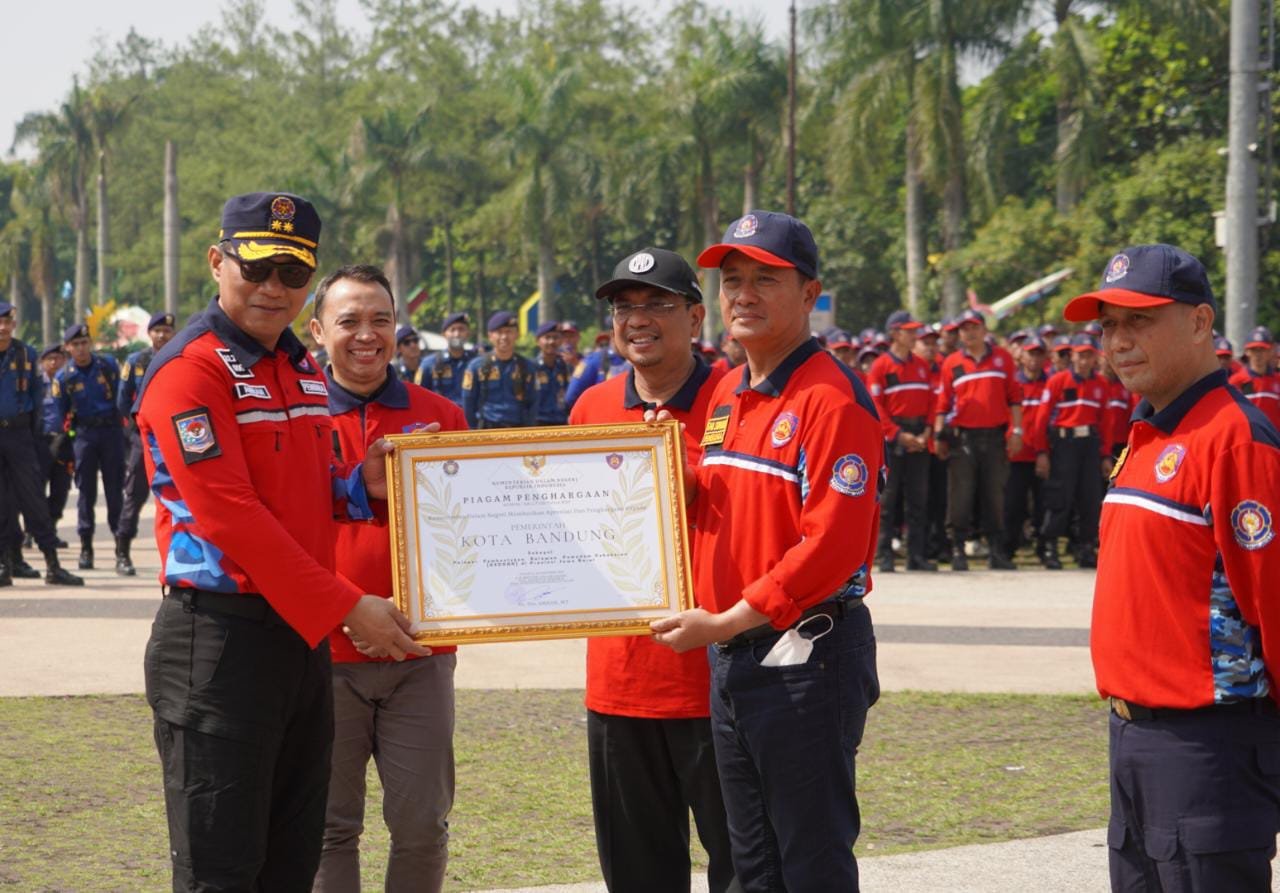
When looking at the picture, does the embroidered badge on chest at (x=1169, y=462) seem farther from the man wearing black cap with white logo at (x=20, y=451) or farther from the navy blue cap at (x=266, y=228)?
the man wearing black cap with white logo at (x=20, y=451)

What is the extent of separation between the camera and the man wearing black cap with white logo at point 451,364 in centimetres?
1784

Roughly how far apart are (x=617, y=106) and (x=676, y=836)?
207ft

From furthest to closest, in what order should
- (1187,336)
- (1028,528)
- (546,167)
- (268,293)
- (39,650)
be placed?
(546,167) < (1028,528) < (39,650) < (268,293) < (1187,336)

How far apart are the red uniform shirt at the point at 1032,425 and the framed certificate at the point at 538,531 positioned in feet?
38.5

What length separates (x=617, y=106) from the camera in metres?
66.5

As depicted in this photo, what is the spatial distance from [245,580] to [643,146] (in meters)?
50.4

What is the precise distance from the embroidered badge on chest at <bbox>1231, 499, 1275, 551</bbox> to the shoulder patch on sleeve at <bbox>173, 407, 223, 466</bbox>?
2.32m

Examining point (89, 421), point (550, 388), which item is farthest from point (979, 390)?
point (89, 421)

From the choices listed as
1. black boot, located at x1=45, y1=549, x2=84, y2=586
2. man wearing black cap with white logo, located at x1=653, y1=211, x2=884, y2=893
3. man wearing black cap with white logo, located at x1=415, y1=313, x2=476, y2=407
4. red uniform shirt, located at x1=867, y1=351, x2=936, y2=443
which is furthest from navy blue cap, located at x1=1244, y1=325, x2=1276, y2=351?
man wearing black cap with white logo, located at x1=653, y1=211, x2=884, y2=893

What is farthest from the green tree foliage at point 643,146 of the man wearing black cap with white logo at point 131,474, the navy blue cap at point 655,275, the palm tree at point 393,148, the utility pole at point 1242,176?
the navy blue cap at point 655,275

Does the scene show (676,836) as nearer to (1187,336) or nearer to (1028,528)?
(1187,336)

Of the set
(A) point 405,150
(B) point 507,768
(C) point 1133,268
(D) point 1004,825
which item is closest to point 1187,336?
(C) point 1133,268

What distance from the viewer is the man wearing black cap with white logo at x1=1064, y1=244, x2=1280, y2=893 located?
3660 millimetres

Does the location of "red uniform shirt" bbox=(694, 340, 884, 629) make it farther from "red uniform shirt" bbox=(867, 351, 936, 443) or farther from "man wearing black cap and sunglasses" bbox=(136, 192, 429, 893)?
"red uniform shirt" bbox=(867, 351, 936, 443)
